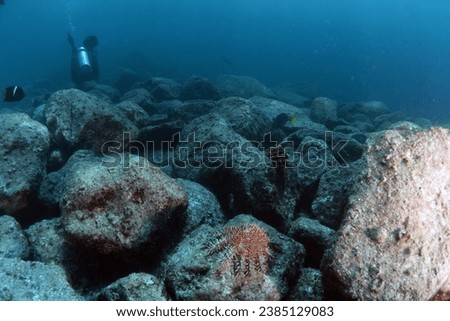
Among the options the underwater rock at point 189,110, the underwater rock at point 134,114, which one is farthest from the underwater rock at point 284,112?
the underwater rock at point 134,114

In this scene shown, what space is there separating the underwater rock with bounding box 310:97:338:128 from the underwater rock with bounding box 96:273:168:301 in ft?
31.7

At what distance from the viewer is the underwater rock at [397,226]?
2562 millimetres

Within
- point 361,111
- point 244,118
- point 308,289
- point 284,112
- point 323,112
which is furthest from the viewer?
point 361,111

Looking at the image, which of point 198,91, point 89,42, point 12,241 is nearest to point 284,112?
point 198,91

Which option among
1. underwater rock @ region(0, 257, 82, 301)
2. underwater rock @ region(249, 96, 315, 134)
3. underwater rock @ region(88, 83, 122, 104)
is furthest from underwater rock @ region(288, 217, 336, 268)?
underwater rock @ region(88, 83, 122, 104)

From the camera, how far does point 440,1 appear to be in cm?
6981

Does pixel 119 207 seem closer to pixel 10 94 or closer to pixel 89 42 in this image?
pixel 10 94

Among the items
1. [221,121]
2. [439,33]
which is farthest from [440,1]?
[221,121]

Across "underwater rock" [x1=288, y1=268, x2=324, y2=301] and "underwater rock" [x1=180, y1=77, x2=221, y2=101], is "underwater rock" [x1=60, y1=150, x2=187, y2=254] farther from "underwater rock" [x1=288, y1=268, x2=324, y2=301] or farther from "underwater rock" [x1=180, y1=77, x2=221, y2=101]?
"underwater rock" [x1=180, y1=77, x2=221, y2=101]

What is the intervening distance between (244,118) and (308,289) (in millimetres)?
4630

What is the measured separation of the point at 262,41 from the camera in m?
89.9

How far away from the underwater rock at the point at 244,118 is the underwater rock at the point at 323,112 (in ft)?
15.5
